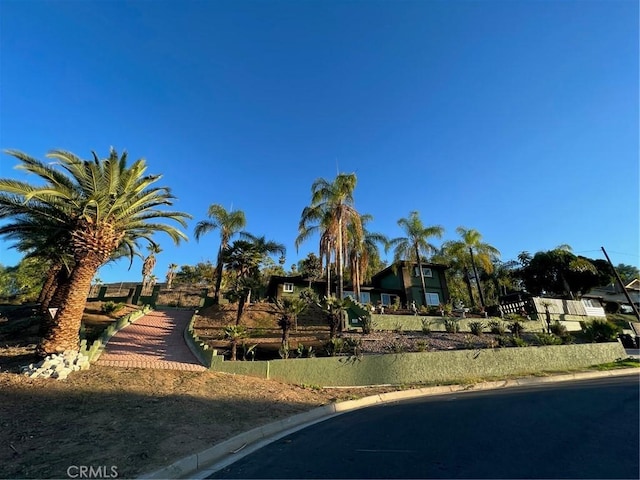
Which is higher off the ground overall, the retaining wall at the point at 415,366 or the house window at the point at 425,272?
the house window at the point at 425,272

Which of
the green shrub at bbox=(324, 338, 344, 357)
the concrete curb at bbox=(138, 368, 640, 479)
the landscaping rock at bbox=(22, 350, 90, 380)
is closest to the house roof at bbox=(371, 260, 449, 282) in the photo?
the concrete curb at bbox=(138, 368, 640, 479)

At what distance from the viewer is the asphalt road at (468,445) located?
17.4 ft

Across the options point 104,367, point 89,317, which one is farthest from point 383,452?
point 89,317

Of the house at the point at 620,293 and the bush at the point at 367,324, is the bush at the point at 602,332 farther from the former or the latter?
the house at the point at 620,293

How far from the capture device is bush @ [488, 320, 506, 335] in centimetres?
2322

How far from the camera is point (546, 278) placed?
48.3m

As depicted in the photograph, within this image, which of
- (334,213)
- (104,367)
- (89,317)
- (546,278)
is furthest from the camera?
(546,278)

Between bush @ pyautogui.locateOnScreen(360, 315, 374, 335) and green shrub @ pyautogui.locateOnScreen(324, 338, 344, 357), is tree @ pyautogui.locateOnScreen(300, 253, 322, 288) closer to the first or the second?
bush @ pyautogui.locateOnScreen(360, 315, 374, 335)

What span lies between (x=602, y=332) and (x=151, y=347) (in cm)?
3020

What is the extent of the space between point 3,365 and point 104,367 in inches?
122

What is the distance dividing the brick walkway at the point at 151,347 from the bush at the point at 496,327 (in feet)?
64.1

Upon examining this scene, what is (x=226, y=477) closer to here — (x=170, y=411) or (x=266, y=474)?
(x=266, y=474)

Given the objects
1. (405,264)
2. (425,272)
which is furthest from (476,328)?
(425,272)

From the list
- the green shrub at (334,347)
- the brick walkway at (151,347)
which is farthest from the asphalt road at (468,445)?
the brick walkway at (151,347)
